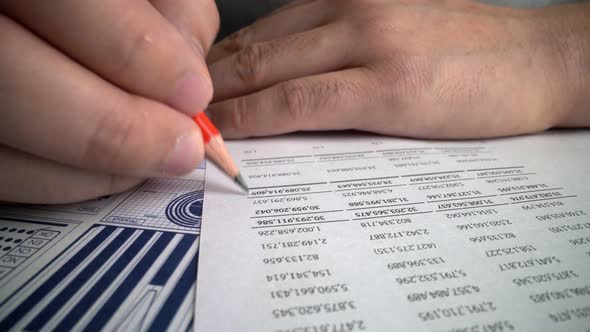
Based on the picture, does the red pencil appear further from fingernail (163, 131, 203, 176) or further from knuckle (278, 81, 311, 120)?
knuckle (278, 81, 311, 120)

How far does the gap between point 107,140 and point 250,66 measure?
14.8 inches

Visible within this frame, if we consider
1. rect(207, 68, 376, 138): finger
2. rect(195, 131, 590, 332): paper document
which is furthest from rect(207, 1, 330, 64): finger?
rect(195, 131, 590, 332): paper document

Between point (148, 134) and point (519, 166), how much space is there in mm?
562

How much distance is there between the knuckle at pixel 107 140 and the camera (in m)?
0.34

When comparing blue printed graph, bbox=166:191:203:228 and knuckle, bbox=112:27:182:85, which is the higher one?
knuckle, bbox=112:27:182:85

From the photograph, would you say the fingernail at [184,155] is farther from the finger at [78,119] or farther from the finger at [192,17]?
the finger at [192,17]

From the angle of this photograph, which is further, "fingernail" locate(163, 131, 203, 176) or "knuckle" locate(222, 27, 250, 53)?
"knuckle" locate(222, 27, 250, 53)

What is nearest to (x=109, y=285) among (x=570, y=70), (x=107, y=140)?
(x=107, y=140)

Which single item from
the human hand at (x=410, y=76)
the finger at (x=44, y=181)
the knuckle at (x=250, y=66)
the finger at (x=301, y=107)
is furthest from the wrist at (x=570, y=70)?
the finger at (x=44, y=181)

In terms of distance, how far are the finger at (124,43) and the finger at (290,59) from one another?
0.29 meters

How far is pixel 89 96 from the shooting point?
0.33 metres

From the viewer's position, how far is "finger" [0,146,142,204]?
38 cm

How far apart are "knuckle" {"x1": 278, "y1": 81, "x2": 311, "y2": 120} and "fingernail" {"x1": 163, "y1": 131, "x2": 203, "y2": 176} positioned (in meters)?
0.25

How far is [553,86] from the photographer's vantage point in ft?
2.14
